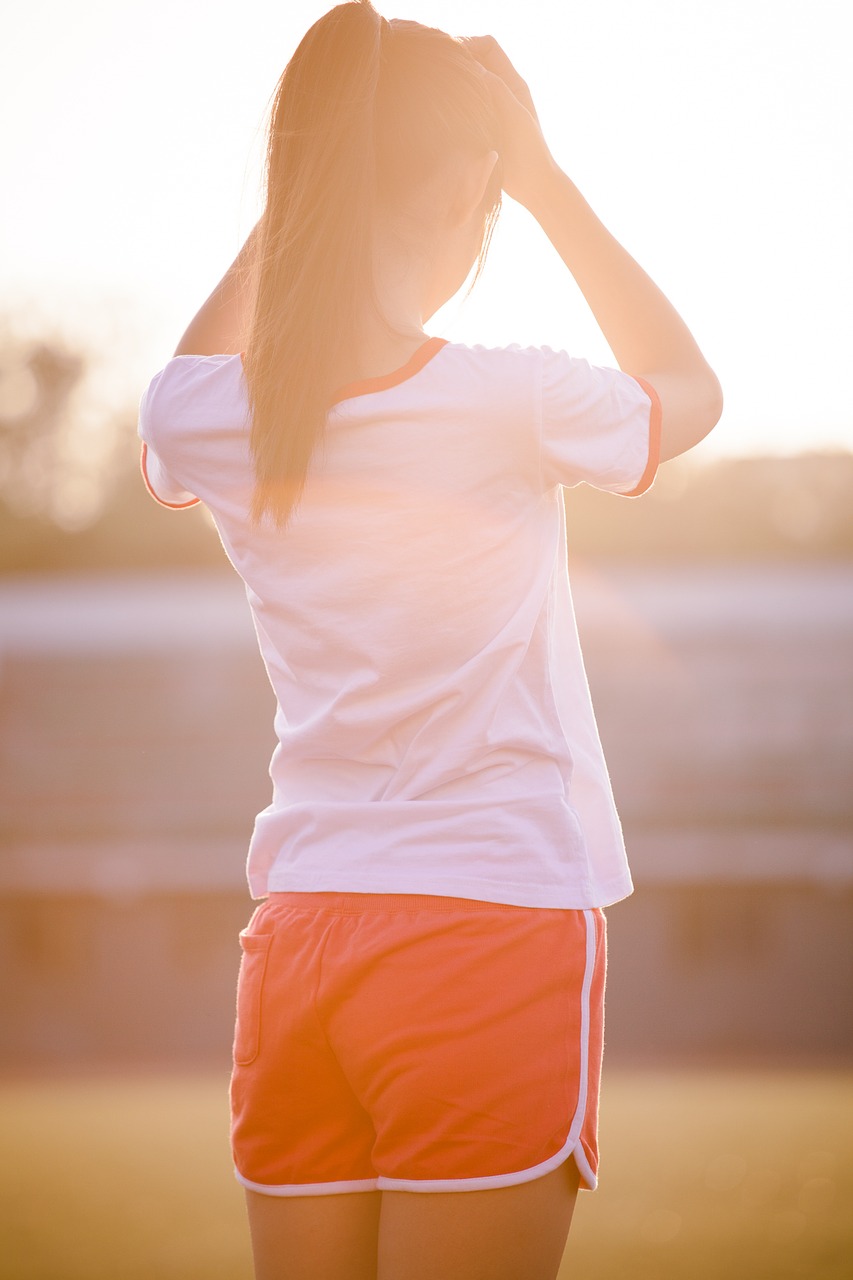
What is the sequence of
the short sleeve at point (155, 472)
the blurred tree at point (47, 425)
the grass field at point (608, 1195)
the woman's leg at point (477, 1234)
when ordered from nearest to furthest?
the woman's leg at point (477, 1234) → the short sleeve at point (155, 472) → the grass field at point (608, 1195) → the blurred tree at point (47, 425)

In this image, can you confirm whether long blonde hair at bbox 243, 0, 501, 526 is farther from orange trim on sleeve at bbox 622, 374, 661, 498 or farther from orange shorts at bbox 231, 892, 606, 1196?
orange shorts at bbox 231, 892, 606, 1196

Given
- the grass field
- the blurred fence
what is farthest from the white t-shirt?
the blurred fence

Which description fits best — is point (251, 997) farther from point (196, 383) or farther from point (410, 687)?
point (196, 383)

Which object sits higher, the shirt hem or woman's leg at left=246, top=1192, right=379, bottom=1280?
the shirt hem

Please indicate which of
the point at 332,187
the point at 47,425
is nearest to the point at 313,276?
the point at 332,187

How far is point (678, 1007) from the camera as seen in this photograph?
15359mm

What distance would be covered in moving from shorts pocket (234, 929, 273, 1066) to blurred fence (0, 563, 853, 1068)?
1352 centimetres

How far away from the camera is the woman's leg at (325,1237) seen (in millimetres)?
1102

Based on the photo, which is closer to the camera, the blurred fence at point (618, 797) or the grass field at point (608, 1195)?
the grass field at point (608, 1195)

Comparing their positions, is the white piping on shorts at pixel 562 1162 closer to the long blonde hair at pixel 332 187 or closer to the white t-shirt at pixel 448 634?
the white t-shirt at pixel 448 634

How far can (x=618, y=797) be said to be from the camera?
49.8 feet

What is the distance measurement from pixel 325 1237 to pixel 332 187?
2.76 ft

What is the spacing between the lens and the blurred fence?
1477cm

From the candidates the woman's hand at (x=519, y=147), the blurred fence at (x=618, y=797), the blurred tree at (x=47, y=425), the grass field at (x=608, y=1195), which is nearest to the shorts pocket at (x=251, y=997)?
the woman's hand at (x=519, y=147)
